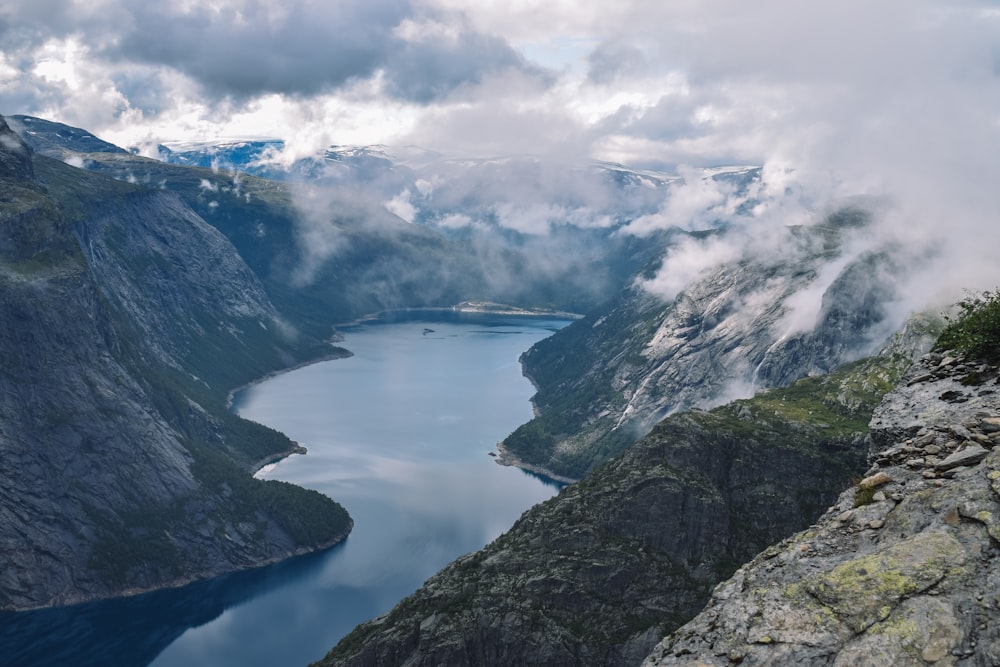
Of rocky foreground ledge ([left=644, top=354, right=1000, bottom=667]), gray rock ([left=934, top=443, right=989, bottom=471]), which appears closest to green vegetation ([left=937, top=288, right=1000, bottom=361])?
rocky foreground ledge ([left=644, top=354, right=1000, bottom=667])

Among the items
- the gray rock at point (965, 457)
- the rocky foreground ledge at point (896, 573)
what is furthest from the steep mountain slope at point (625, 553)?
the gray rock at point (965, 457)

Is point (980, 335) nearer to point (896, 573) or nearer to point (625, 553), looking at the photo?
point (896, 573)

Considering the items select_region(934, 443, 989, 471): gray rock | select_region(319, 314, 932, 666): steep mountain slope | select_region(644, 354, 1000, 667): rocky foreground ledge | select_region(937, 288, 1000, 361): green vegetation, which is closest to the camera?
select_region(644, 354, 1000, 667): rocky foreground ledge

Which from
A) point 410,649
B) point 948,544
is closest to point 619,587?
point 410,649

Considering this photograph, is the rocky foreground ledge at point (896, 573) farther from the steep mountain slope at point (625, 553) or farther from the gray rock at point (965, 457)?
the steep mountain slope at point (625, 553)

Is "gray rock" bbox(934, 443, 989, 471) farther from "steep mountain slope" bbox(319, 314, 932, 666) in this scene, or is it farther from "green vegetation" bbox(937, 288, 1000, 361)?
"steep mountain slope" bbox(319, 314, 932, 666)

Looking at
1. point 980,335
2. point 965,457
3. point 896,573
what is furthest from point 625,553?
point 896,573

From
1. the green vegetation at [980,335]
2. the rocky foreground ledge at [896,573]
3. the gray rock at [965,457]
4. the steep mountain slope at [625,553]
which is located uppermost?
the green vegetation at [980,335]
